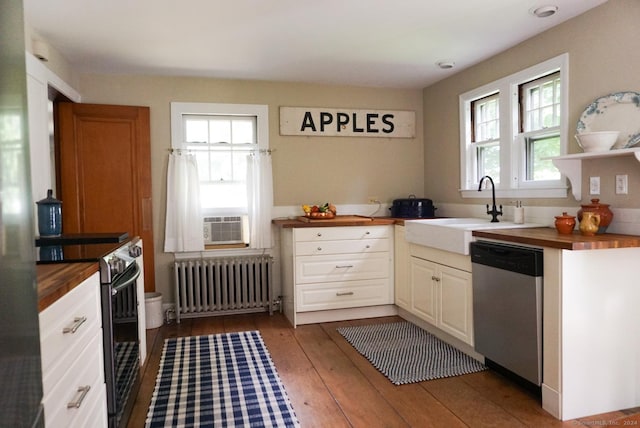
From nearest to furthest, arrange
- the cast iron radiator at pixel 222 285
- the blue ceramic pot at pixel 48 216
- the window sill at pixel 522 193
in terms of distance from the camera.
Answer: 1. the blue ceramic pot at pixel 48 216
2. the window sill at pixel 522 193
3. the cast iron radiator at pixel 222 285

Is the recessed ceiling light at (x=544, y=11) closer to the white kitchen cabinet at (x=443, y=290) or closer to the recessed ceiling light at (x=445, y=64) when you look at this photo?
the recessed ceiling light at (x=445, y=64)

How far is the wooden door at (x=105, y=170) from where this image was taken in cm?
365

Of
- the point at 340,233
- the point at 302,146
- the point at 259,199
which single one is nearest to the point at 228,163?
the point at 259,199

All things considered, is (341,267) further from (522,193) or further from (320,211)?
(522,193)

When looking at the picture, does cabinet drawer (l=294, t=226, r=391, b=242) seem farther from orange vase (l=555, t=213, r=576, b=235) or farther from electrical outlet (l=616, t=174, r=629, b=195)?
electrical outlet (l=616, t=174, r=629, b=195)

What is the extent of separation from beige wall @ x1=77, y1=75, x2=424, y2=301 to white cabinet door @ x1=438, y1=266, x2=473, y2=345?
1.67 meters

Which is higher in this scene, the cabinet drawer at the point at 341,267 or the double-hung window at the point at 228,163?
the double-hung window at the point at 228,163

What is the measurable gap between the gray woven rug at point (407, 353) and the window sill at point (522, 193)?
1281 millimetres

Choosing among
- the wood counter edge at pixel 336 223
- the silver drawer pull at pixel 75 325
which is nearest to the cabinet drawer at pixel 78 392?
the silver drawer pull at pixel 75 325

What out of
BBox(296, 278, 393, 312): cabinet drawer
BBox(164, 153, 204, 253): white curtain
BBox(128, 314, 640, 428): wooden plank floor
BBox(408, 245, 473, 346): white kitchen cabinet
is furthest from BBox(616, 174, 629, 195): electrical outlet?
BBox(164, 153, 204, 253): white curtain

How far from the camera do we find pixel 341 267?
3801mm

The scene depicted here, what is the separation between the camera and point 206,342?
3.34 metres

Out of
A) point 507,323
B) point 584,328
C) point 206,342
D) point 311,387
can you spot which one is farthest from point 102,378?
point 584,328

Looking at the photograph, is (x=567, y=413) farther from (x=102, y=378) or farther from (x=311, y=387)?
Result: (x=102, y=378)
